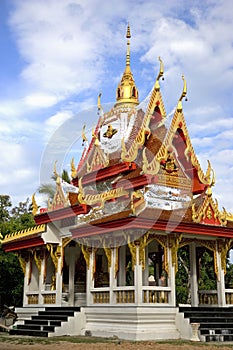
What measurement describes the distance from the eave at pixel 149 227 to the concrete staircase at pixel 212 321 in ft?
6.96

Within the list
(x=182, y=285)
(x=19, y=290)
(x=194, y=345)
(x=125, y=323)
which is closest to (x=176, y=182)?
(x=125, y=323)

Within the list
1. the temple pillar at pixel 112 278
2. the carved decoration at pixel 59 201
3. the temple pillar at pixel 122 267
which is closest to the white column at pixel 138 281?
the temple pillar at pixel 112 278

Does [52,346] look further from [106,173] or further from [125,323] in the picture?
[106,173]

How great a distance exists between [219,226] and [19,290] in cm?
1175

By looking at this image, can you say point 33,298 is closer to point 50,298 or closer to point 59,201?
point 50,298

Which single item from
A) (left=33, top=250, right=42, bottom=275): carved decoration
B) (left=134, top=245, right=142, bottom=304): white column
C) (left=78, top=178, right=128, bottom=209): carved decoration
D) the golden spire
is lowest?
(left=134, top=245, right=142, bottom=304): white column

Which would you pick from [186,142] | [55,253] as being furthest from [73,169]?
[186,142]

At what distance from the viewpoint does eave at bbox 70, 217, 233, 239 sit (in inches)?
484

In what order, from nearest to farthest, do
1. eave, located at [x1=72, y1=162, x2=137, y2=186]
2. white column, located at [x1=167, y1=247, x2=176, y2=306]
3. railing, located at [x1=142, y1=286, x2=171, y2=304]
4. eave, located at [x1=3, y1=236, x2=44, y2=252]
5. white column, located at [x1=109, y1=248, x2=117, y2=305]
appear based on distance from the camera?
1. railing, located at [x1=142, y1=286, x2=171, y2=304]
2. white column, located at [x1=167, y1=247, x2=176, y2=306]
3. white column, located at [x1=109, y1=248, x2=117, y2=305]
4. eave, located at [x1=72, y1=162, x2=137, y2=186]
5. eave, located at [x1=3, y1=236, x2=44, y2=252]

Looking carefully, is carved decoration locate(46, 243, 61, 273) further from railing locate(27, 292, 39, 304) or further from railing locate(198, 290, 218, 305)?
railing locate(198, 290, 218, 305)

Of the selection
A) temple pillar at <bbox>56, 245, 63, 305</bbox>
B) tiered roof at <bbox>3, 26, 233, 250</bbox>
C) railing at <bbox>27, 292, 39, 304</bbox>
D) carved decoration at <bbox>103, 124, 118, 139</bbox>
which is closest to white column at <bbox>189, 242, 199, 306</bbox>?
tiered roof at <bbox>3, 26, 233, 250</bbox>

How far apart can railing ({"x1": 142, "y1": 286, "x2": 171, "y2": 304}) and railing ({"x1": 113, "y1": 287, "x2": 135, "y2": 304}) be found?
32 centimetres

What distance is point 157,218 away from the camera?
1255 cm

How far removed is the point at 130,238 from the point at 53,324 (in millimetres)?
3379
